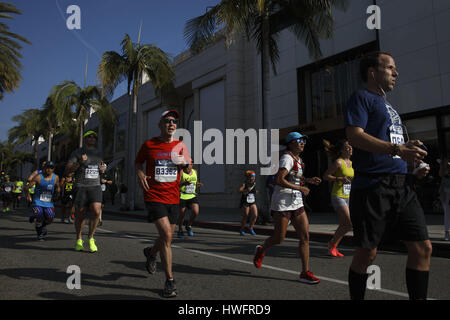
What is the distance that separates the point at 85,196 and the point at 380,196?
551 centimetres

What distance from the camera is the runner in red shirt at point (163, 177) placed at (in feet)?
13.0

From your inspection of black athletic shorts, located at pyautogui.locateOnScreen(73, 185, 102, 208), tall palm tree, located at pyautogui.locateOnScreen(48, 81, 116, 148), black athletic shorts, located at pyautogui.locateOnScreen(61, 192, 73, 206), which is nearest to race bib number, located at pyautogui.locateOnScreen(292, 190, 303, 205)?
black athletic shorts, located at pyautogui.locateOnScreen(73, 185, 102, 208)

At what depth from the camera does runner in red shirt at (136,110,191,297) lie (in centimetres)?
397

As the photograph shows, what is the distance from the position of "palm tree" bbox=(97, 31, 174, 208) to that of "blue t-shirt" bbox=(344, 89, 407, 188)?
17564mm

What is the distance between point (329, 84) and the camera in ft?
53.5

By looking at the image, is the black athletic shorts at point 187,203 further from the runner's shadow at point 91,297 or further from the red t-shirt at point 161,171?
the runner's shadow at point 91,297

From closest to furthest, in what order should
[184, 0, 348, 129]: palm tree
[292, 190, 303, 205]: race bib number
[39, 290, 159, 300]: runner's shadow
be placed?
[39, 290, 159, 300]: runner's shadow < [292, 190, 303, 205]: race bib number < [184, 0, 348, 129]: palm tree

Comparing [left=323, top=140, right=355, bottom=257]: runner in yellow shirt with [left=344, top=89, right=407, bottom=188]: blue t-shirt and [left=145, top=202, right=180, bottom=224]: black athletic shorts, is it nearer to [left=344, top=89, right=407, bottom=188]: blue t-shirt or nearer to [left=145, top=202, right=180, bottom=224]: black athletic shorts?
[left=145, top=202, right=180, bottom=224]: black athletic shorts

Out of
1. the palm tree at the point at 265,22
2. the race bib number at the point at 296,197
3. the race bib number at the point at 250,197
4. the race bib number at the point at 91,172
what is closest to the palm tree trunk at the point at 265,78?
the palm tree at the point at 265,22

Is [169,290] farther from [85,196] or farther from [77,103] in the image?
[77,103]

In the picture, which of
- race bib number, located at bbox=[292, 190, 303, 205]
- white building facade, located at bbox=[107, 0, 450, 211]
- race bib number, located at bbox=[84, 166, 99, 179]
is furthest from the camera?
white building facade, located at bbox=[107, 0, 450, 211]

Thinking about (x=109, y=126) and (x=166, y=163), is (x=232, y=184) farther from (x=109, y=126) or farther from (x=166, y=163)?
(x=166, y=163)

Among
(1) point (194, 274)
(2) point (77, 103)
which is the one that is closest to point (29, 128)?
(2) point (77, 103)
